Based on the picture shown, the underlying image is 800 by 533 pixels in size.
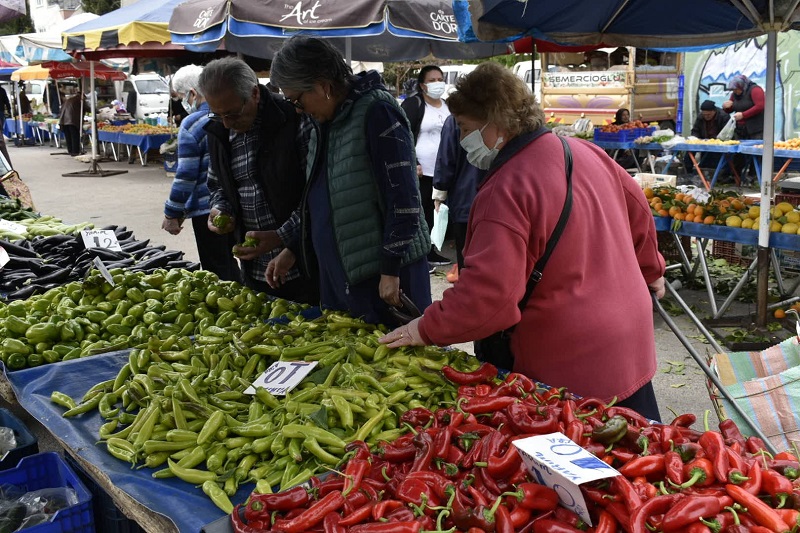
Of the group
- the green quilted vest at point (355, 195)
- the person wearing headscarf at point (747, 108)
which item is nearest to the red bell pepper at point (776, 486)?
the green quilted vest at point (355, 195)

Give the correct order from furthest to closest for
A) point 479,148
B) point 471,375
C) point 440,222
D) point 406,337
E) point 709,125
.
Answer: point 709,125 < point 440,222 < point 406,337 < point 479,148 < point 471,375

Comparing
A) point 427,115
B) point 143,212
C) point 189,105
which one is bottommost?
point 143,212

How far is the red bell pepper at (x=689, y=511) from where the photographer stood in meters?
1.69

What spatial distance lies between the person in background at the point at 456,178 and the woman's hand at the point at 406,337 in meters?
3.86

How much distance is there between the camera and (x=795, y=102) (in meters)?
14.4

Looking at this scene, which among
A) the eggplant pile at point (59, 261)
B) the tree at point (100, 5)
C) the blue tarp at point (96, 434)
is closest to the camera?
the blue tarp at point (96, 434)

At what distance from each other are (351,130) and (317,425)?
5.53 feet

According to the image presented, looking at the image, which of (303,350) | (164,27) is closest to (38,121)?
(164,27)

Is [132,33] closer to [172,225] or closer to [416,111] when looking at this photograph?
[416,111]

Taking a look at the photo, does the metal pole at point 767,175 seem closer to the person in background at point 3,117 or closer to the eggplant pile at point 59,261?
the eggplant pile at point 59,261

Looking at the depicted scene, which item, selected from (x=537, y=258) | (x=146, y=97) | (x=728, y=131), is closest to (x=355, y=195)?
(x=537, y=258)

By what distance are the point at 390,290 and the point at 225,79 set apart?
1.43 metres

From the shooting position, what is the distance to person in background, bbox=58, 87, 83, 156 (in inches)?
869

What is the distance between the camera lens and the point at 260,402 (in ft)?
8.94
